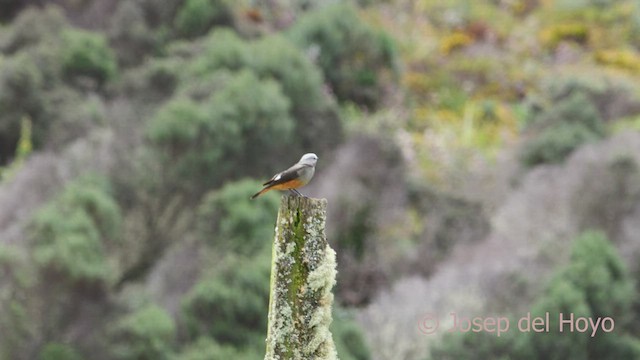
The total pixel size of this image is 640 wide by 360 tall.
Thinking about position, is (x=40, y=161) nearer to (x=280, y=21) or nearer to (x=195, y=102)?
(x=195, y=102)

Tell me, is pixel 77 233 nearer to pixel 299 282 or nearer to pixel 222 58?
pixel 222 58

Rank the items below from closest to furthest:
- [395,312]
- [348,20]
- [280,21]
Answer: [395,312] < [348,20] < [280,21]

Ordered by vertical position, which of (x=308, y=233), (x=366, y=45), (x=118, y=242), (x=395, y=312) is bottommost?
(x=308, y=233)

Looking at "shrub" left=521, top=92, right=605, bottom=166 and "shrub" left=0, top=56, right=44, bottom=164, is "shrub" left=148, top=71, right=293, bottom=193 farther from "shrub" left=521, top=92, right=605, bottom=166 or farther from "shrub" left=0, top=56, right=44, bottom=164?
"shrub" left=521, top=92, right=605, bottom=166

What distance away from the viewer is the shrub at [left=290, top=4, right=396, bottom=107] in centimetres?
3184

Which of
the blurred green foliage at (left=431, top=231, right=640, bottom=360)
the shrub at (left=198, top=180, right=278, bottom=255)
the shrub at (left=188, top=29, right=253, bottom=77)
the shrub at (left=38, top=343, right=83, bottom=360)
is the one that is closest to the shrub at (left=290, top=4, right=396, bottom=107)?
the shrub at (left=188, top=29, right=253, bottom=77)

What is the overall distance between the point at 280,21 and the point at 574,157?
569 inches

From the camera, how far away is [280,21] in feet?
118

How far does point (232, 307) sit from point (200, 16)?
615 inches

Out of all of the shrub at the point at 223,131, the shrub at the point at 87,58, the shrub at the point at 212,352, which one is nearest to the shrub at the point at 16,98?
the shrub at the point at 87,58

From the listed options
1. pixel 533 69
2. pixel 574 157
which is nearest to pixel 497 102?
pixel 533 69

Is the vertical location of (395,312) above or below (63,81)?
below

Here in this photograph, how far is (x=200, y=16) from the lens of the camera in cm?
3069

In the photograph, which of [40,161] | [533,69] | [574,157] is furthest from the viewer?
[533,69]
